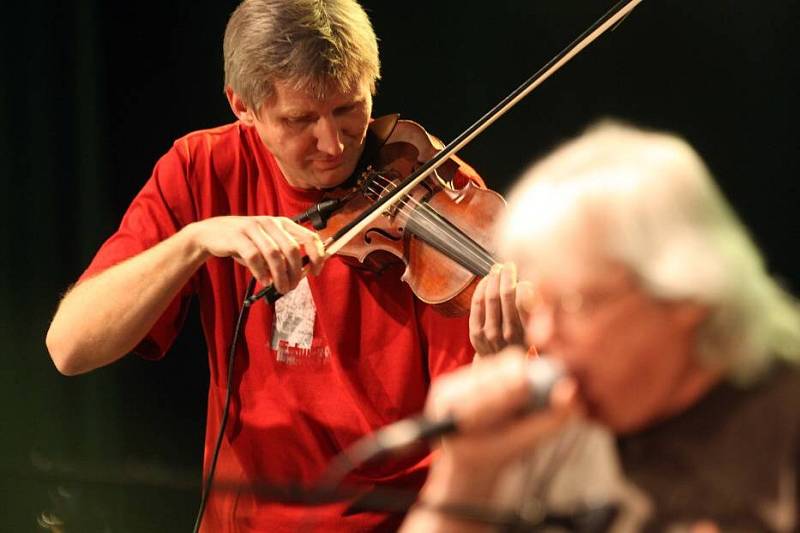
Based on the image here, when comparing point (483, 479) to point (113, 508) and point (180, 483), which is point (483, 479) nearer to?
point (180, 483)

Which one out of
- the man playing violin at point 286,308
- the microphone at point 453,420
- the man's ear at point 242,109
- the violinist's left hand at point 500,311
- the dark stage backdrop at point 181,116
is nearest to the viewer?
the microphone at point 453,420

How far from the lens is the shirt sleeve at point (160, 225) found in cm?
184

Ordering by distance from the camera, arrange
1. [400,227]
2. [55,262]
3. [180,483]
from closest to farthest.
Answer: [180,483], [400,227], [55,262]

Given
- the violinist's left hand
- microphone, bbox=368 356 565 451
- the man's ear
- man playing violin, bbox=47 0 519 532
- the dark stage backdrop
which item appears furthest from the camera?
the dark stage backdrop

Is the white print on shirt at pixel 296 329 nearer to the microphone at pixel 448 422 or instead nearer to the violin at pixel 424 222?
the violin at pixel 424 222

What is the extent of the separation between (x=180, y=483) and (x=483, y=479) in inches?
11.0

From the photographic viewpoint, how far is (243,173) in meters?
1.92

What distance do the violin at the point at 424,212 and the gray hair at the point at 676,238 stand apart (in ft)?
2.41

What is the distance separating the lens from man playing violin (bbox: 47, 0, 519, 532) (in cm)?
175

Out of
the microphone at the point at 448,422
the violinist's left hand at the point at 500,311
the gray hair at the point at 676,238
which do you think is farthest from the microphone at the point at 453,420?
the violinist's left hand at the point at 500,311

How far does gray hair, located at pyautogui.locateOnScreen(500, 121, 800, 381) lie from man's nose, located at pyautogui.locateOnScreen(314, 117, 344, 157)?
2.48 feet

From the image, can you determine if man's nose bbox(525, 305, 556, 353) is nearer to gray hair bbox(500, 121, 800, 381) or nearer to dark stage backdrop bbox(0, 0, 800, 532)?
gray hair bbox(500, 121, 800, 381)

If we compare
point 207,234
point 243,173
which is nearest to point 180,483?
point 207,234

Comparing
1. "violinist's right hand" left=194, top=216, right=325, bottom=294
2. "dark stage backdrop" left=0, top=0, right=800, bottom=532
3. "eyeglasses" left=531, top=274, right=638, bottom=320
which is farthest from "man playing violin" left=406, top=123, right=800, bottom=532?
"dark stage backdrop" left=0, top=0, right=800, bottom=532
